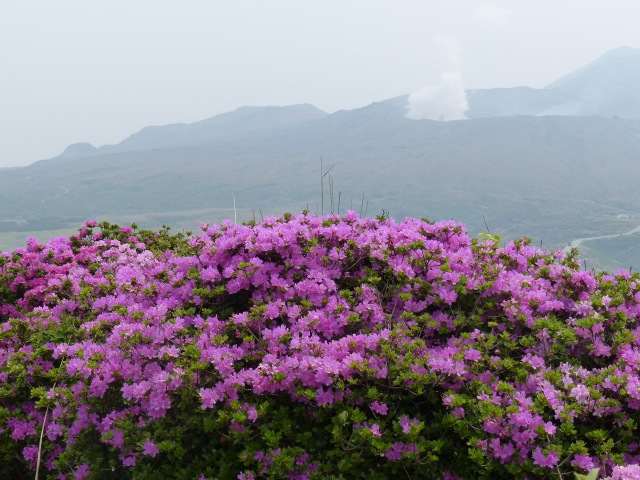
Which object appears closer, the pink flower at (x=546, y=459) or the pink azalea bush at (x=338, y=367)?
the pink flower at (x=546, y=459)

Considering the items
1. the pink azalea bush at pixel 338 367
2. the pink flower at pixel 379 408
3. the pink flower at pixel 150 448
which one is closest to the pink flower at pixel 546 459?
the pink azalea bush at pixel 338 367

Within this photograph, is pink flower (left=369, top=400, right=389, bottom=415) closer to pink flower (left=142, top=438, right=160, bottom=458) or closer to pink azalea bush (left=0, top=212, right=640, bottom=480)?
pink azalea bush (left=0, top=212, right=640, bottom=480)

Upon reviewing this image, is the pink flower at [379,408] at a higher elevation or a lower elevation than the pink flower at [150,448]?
higher

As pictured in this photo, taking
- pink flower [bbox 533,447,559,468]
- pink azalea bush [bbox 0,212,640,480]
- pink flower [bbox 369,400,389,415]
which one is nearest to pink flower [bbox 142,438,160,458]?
pink azalea bush [bbox 0,212,640,480]

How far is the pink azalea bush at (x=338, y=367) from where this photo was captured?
3.18 metres

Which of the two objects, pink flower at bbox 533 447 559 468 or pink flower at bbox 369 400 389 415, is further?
pink flower at bbox 369 400 389 415

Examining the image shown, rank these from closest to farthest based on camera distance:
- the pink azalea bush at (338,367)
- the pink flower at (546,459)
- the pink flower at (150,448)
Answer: the pink flower at (546,459)
the pink azalea bush at (338,367)
the pink flower at (150,448)

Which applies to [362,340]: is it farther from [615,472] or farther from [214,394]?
[615,472]

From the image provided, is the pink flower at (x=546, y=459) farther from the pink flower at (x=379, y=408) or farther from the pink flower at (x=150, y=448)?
the pink flower at (x=150, y=448)

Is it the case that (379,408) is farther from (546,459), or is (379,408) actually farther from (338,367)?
(546,459)

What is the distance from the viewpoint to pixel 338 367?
3354 mm

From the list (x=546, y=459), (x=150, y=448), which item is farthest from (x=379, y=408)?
(x=150, y=448)

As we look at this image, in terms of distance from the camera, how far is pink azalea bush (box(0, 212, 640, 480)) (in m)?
3.18

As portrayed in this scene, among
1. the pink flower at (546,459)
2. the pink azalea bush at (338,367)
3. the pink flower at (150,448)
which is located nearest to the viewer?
Answer: the pink flower at (546,459)
